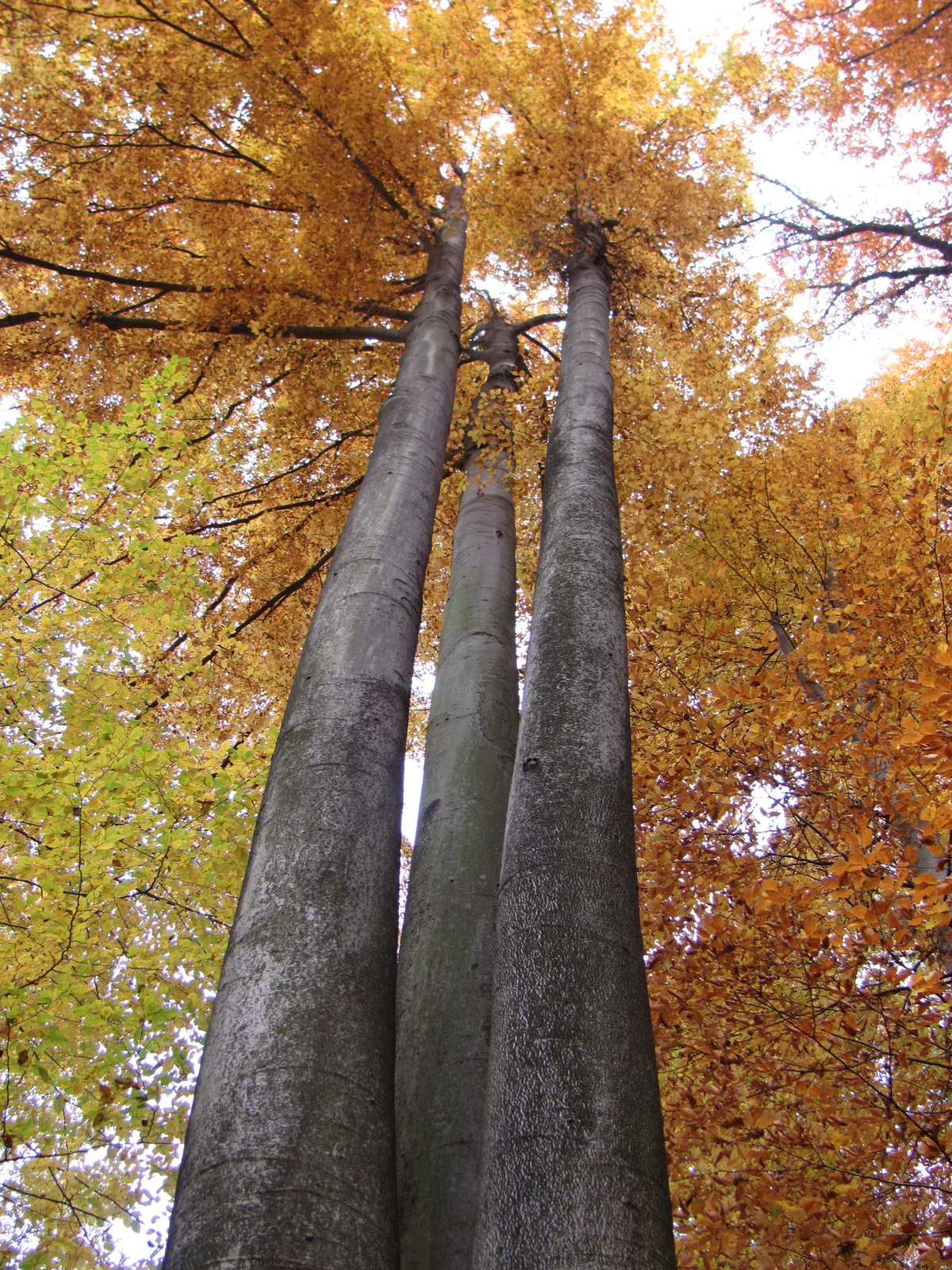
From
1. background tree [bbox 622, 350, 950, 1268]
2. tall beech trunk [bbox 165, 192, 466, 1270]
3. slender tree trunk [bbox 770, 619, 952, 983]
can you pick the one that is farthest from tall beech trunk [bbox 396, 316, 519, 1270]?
slender tree trunk [bbox 770, 619, 952, 983]

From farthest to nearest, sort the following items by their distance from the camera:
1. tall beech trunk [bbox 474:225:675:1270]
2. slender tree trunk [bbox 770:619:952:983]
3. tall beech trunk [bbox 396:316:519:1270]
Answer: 1. slender tree trunk [bbox 770:619:952:983]
2. tall beech trunk [bbox 396:316:519:1270]
3. tall beech trunk [bbox 474:225:675:1270]

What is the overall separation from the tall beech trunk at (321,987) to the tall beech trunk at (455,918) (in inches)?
25.7

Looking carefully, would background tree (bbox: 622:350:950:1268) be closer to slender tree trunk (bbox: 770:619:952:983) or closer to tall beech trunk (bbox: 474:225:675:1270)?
slender tree trunk (bbox: 770:619:952:983)

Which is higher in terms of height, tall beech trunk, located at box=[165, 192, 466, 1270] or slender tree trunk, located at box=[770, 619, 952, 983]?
slender tree trunk, located at box=[770, 619, 952, 983]

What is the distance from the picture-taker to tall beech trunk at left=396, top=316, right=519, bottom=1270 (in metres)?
2.50

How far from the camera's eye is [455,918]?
330 cm

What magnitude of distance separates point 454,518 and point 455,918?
6.42 metres

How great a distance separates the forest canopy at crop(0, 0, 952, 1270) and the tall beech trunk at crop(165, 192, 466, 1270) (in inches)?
66.9

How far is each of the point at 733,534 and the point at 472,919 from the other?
746 cm

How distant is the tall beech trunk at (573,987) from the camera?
1.73 m

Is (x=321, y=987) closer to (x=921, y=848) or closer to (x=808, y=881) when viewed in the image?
(x=921, y=848)

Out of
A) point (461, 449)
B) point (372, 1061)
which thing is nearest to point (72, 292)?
point (461, 449)

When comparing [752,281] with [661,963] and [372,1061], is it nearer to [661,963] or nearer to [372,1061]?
[661,963]

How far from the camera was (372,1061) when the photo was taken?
82.2 inches
